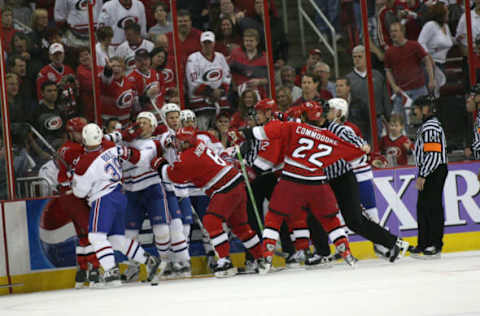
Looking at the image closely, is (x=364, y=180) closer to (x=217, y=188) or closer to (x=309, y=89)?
(x=217, y=188)

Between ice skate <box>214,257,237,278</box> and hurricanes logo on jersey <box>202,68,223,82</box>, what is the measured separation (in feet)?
8.93

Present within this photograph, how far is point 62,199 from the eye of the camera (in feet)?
27.3

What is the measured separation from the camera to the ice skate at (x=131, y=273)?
8367 millimetres

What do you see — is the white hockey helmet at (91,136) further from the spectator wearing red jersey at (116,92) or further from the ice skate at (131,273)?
the spectator wearing red jersey at (116,92)

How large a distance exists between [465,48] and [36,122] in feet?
15.6

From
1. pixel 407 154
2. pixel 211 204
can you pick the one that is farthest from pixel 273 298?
pixel 407 154

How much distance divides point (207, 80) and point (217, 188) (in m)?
2.41

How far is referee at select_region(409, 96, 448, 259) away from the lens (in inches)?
315

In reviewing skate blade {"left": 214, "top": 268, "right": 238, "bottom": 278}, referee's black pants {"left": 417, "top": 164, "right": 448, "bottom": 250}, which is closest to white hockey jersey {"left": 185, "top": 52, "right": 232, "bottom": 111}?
skate blade {"left": 214, "top": 268, "right": 238, "bottom": 278}

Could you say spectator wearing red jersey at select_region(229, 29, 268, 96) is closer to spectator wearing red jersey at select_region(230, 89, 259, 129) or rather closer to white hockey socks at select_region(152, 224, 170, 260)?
spectator wearing red jersey at select_region(230, 89, 259, 129)

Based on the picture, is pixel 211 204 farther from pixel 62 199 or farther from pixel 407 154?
pixel 407 154

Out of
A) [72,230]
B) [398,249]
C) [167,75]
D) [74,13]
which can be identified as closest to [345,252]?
[398,249]

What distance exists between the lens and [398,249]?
773 cm

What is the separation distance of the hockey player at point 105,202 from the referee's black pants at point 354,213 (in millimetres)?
1728
